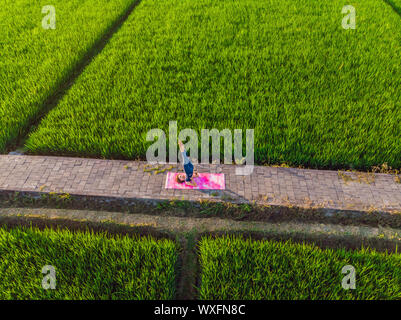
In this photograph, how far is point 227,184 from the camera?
375cm

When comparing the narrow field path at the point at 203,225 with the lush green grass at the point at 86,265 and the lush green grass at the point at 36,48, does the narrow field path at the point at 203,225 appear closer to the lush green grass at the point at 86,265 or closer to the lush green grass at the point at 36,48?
the lush green grass at the point at 86,265

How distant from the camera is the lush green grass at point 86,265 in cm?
271

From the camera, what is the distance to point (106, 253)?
9.82ft

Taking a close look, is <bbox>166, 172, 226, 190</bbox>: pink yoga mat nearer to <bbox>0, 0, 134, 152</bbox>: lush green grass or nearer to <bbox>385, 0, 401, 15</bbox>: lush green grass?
<bbox>0, 0, 134, 152</bbox>: lush green grass

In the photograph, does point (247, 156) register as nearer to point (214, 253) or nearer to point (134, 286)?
point (214, 253)

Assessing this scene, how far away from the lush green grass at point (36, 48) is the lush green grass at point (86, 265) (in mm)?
2056

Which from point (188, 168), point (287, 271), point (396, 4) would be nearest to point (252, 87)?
point (188, 168)

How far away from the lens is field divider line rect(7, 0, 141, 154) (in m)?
4.55

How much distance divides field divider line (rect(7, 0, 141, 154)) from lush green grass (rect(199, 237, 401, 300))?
344 centimetres

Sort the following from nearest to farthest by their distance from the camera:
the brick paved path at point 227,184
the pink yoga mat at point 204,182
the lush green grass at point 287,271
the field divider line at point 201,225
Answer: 1. the lush green grass at point 287,271
2. the field divider line at point 201,225
3. the brick paved path at point 227,184
4. the pink yoga mat at point 204,182

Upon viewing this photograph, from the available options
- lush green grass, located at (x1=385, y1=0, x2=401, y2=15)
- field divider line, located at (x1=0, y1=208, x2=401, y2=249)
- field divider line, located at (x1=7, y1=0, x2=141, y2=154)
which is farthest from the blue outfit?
lush green grass, located at (x1=385, y1=0, x2=401, y2=15)

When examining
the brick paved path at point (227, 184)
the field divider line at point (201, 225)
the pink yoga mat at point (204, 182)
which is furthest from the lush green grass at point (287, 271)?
the pink yoga mat at point (204, 182)

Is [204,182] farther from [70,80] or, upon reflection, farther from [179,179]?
[70,80]

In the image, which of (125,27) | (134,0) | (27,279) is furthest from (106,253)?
(134,0)
